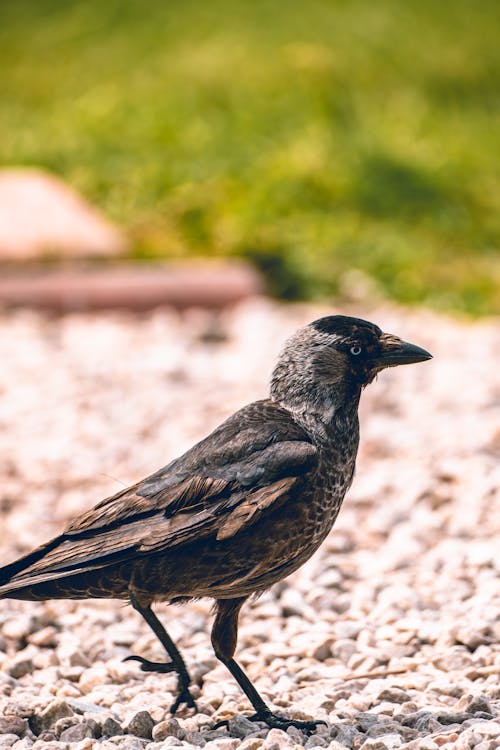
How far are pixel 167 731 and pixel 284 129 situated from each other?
31.0 ft

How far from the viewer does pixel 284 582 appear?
443cm

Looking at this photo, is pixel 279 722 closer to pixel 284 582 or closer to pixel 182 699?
pixel 182 699

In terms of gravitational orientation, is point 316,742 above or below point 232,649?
below

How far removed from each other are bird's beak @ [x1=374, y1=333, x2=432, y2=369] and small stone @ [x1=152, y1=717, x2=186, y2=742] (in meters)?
1.13

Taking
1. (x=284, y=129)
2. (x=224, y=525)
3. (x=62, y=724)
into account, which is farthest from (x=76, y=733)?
(x=284, y=129)

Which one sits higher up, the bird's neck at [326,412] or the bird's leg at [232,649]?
the bird's neck at [326,412]

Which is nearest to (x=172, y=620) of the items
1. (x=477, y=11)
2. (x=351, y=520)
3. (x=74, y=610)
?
(x=74, y=610)

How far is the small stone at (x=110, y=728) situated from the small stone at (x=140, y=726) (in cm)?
3

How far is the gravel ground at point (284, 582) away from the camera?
317 centimetres

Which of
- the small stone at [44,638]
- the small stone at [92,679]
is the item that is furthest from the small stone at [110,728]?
the small stone at [44,638]

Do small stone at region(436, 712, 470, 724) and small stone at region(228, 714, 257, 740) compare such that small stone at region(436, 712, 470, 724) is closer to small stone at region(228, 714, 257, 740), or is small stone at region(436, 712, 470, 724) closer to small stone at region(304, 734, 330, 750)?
small stone at region(304, 734, 330, 750)

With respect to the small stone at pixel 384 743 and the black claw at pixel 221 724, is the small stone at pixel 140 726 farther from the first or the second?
the small stone at pixel 384 743

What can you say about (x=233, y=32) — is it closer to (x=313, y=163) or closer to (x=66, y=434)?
(x=313, y=163)

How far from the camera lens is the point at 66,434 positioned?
5.77 metres
